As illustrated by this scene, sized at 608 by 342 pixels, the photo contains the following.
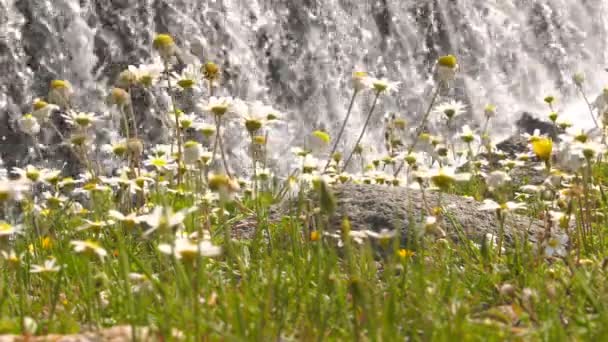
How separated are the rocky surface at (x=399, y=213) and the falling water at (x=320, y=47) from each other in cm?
83

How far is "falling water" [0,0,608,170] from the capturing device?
18.0 ft

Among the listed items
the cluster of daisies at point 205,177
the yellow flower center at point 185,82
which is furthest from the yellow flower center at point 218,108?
the yellow flower center at point 185,82

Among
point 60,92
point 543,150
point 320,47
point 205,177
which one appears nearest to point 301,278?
point 543,150

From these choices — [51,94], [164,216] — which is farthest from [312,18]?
[164,216]

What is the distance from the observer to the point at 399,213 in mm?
3055

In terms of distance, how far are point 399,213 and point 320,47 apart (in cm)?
502

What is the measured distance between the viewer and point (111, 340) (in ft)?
4.48

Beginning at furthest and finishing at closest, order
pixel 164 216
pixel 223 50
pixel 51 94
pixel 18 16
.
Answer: pixel 223 50
pixel 18 16
pixel 51 94
pixel 164 216

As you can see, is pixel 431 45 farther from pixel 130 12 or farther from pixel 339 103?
pixel 130 12

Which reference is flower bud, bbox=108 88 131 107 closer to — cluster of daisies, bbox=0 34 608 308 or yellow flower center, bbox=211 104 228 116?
cluster of daisies, bbox=0 34 608 308

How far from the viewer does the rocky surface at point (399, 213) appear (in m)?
3.00

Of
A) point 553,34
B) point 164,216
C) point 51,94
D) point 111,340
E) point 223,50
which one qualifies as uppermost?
point 553,34

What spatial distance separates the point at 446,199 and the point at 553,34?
8454mm

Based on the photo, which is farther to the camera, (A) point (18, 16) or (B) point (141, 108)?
(B) point (141, 108)
